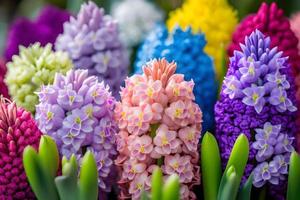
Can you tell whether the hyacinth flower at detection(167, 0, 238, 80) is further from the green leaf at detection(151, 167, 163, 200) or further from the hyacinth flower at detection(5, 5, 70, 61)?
the green leaf at detection(151, 167, 163, 200)

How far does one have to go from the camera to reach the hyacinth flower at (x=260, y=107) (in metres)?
A: 0.48

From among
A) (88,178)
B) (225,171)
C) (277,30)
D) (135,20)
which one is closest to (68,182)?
(88,178)

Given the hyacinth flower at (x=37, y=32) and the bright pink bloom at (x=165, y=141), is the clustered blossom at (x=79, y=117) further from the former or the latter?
the hyacinth flower at (x=37, y=32)

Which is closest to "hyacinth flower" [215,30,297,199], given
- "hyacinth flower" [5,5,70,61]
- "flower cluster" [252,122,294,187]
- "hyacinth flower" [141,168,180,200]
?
"flower cluster" [252,122,294,187]

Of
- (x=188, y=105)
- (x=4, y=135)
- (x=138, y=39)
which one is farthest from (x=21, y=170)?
(x=138, y=39)

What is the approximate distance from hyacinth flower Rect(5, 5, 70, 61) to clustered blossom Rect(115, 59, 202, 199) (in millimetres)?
250

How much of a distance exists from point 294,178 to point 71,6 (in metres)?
0.50

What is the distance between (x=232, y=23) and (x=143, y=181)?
28cm

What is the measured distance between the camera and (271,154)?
488 millimetres

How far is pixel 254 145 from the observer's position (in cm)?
49

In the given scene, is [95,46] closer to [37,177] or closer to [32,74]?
[32,74]

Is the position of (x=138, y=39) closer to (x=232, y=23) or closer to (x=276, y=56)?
(x=232, y=23)

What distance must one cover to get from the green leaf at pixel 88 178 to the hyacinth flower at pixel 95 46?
0.18m

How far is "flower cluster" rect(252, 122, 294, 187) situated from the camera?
1.59ft
